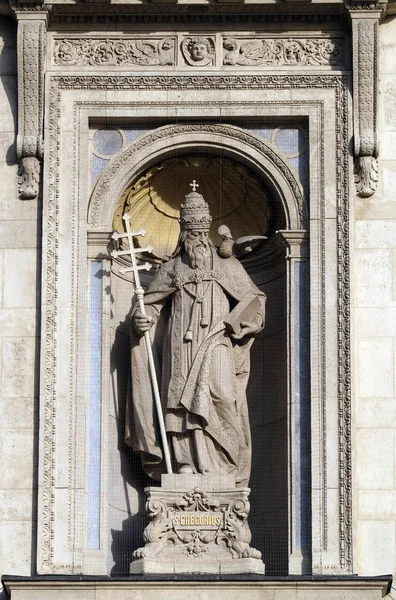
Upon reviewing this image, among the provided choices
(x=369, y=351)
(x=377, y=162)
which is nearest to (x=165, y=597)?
(x=369, y=351)

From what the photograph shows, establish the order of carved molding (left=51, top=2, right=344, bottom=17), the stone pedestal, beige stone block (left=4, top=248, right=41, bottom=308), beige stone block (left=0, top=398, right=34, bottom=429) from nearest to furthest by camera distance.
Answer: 1. the stone pedestal
2. beige stone block (left=0, top=398, right=34, bottom=429)
3. beige stone block (left=4, top=248, right=41, bottom=308)
4. carved molding (left=51, top=2, right=344, bottom=17)

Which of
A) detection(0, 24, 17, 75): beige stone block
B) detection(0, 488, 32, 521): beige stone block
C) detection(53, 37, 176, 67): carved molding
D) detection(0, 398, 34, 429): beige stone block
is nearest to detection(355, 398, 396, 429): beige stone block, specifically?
detection(0, 398, 34, 429): beige stone block

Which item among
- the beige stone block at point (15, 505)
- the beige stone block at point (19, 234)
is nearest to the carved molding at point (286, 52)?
the beige stone block at point (19, 234)

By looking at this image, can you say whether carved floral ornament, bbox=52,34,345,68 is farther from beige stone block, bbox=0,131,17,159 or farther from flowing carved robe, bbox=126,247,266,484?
flowing carved robe, bbox=126,247,266,484

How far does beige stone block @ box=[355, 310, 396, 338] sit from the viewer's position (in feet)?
66.9

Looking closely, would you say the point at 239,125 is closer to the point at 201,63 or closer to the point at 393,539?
the point at 201,63

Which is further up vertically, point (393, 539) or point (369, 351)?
point (369, 351)

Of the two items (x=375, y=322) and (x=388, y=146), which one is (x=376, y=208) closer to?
(x=388, y=146)

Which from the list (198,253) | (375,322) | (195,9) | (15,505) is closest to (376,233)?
(375,322)

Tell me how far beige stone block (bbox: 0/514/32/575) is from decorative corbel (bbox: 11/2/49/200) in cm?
287

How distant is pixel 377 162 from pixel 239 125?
4.14ft

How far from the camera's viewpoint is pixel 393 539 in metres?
20.0

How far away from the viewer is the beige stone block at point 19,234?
2066cm

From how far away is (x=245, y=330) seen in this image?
20.6 metres
